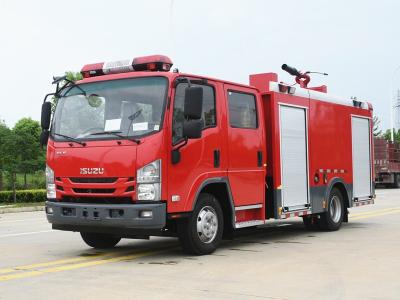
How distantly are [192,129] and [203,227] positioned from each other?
150cm

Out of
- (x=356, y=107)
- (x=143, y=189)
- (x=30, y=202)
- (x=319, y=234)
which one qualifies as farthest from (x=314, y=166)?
(x=30, y=202)

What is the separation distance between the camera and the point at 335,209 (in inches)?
471

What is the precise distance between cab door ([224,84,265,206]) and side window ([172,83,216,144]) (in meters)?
0.39

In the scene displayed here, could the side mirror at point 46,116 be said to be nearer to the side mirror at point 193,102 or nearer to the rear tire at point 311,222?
the side mirror at point 193,102

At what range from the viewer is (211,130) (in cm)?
855

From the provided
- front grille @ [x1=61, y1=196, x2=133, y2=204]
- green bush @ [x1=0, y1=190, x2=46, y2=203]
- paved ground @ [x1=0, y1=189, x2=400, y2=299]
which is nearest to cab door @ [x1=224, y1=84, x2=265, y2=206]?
paved ground @ [x1=0, y1=189, x2=400, y2=299]

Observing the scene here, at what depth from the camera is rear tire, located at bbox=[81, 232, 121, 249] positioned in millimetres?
9328

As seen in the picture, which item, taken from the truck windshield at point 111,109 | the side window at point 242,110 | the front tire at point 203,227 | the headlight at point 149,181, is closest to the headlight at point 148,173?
the headlight at point 149,181

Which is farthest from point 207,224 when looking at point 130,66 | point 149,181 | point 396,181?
point 396,181

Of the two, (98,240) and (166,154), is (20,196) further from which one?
(166,154)

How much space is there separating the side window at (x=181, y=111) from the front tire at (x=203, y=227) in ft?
3.41

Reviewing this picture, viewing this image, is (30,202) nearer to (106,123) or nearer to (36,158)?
(36,158)

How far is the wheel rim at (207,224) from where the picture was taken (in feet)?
27.5

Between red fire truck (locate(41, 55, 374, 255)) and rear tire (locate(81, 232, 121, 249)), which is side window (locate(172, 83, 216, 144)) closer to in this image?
red fire truck (locate(41, 55, 374, 255))
